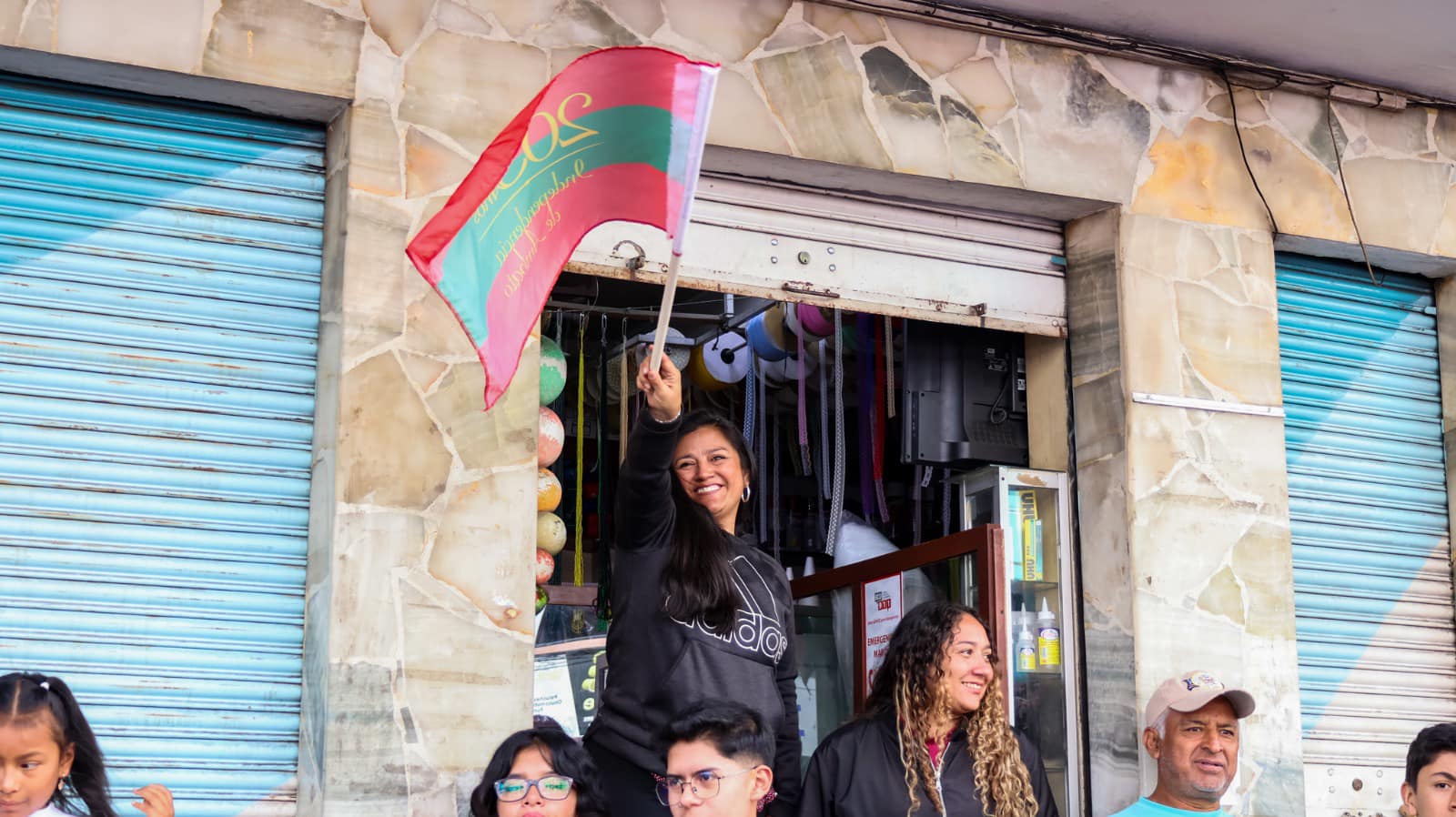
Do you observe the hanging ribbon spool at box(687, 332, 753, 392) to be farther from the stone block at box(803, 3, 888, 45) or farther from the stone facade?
the stone block at box(803, 3, 888, 45)

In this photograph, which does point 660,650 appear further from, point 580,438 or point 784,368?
point 784,368

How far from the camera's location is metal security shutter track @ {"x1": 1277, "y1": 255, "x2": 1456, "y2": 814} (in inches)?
258

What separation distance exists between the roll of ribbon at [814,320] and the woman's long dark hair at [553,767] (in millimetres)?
3017

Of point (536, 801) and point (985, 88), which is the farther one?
point (985, 88)

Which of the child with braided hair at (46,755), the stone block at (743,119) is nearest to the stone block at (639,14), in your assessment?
the stone block at (743,119)

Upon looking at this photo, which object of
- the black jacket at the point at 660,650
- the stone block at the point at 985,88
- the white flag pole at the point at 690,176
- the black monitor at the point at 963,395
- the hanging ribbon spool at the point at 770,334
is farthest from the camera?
the hanging ribbon spool at the point at 770,334

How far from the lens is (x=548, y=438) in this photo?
235 inches

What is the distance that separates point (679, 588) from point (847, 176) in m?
2.05

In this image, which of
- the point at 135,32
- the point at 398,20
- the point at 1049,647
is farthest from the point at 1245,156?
the point at 135,32

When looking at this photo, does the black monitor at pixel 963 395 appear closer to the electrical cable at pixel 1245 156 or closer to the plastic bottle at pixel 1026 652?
the plastic bottle at pixel 1026 652

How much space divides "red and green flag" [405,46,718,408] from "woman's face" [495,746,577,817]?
1150mm

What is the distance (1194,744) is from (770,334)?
289 centimetres

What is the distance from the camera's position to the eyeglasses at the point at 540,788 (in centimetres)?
441

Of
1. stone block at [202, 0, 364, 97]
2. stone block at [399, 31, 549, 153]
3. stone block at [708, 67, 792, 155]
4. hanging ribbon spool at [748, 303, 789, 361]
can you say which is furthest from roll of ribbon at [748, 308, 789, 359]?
stone block at [202, 0, 364, 97]
